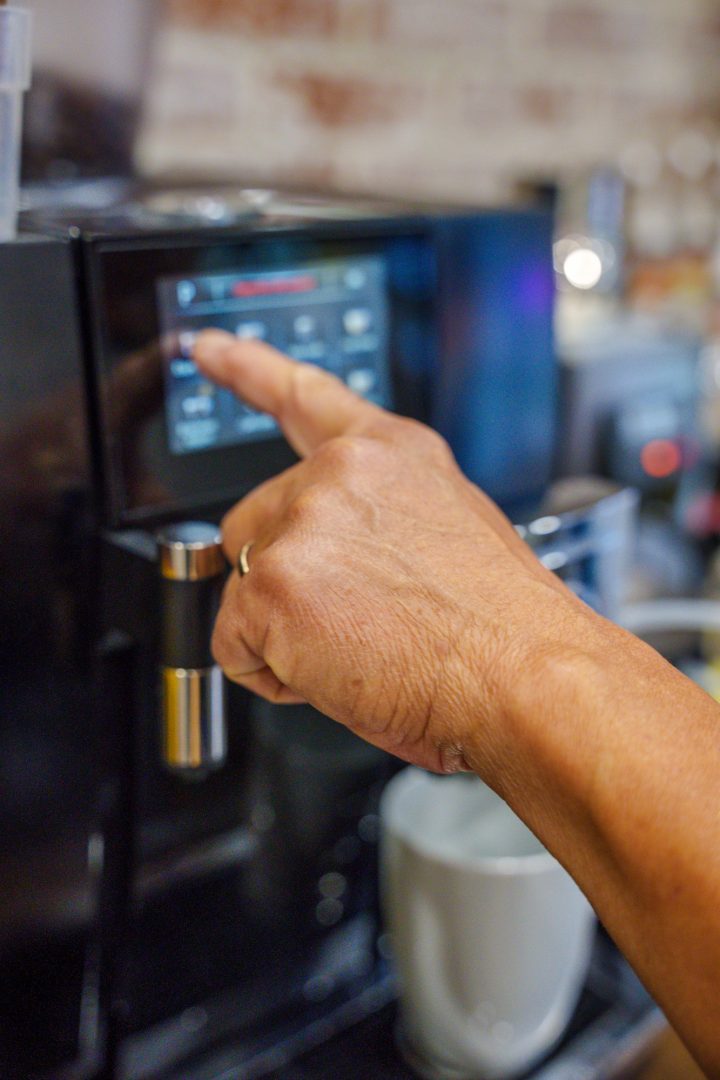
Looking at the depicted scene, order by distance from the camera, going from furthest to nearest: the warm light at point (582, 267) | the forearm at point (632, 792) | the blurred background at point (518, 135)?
1. the warm light at point (582, 267)
2. the blurred background at point (518, 135)
3. the forearm at point (632, 792)

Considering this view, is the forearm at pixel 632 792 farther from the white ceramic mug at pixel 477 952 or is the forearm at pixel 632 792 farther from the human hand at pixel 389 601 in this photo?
the white ceramic mug at pixel 477 952

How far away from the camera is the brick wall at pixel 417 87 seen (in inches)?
36.5

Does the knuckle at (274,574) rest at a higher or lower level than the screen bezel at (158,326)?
lower

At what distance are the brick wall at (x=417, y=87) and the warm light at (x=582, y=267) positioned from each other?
0.33ft

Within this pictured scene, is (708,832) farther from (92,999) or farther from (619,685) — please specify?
(92,999)

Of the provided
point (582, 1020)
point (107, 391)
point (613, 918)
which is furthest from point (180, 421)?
point (582, 1020)

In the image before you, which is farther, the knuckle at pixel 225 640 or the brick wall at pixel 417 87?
the brick wall at pixel 417 87

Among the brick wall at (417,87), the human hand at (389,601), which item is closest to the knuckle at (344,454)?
the human hand at (389,601)

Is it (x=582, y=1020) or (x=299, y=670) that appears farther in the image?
(x=582, y=1020)

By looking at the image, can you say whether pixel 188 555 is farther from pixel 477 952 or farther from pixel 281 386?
pixel 477 952

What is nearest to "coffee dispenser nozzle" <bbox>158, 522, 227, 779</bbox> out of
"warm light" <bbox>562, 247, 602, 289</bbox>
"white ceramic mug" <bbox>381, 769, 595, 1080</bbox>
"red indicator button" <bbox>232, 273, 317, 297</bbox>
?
"red indicator button" <bbox>232, 273, 317, 297</bbox>

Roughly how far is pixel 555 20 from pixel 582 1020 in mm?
1041

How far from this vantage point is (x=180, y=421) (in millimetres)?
481

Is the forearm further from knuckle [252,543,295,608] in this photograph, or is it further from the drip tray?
the drip tray
